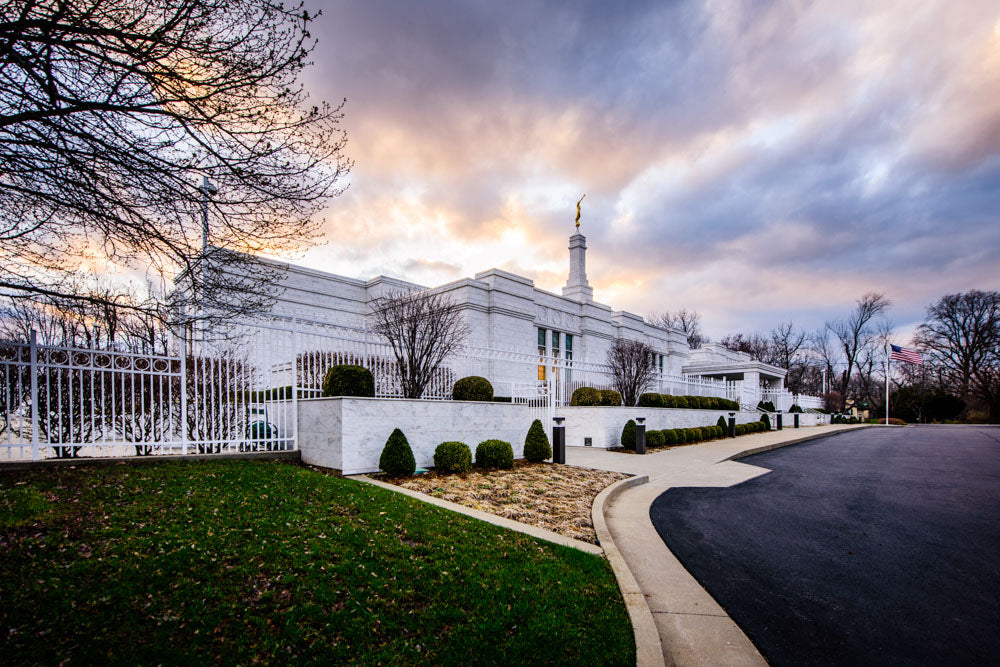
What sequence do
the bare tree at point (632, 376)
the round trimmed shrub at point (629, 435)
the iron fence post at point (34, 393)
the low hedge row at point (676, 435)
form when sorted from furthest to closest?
the bare tree at point (632, 376), the low hedge row at point (676, 435), the round trimmed shrub at point (629, 435), the iron fence post at point (34, 393)

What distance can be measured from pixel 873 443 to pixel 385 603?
21.7m

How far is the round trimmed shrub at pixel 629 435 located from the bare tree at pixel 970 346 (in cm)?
4769

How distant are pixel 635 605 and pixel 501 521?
2300mm

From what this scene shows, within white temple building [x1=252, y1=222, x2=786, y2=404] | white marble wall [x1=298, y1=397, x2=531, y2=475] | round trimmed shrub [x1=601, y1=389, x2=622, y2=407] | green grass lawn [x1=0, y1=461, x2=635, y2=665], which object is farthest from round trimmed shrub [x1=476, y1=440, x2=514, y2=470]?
white temple building [x1=252, y1=222, x2=786, y2=404]

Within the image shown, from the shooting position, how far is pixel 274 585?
340 centimetres

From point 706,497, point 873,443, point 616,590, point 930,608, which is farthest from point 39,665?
point 873,443

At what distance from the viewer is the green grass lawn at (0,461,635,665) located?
2744 millimetres

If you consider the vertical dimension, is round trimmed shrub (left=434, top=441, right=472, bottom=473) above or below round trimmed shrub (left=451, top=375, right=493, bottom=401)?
below

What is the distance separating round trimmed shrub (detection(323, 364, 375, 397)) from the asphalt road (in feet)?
17.7

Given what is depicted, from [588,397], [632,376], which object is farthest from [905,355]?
[588,397]

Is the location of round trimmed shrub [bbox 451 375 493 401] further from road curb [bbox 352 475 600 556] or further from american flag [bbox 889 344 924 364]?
american flag [bbox 889 344 924 364]

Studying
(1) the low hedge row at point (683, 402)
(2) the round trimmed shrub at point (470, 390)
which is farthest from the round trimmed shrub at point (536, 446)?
(1) the low hedge row at point (683, 402)

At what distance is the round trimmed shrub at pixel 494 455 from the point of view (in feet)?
32.4

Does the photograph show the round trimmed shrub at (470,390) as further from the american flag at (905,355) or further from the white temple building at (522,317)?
the american flag at (905,355)
